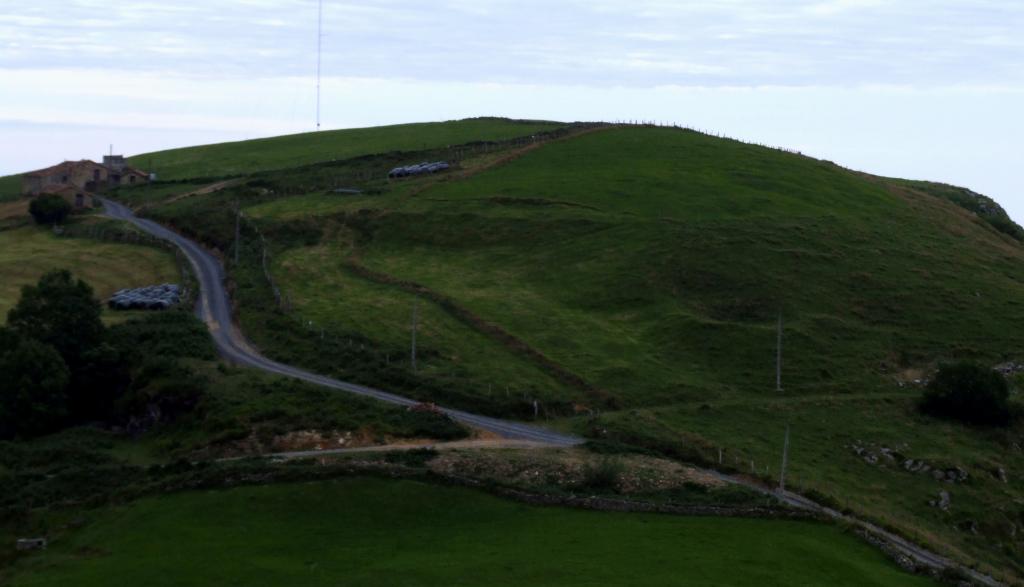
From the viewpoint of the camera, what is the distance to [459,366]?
249 feet

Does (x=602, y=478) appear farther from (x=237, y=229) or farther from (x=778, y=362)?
(x=237, y=229)

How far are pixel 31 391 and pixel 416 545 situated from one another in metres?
29.6

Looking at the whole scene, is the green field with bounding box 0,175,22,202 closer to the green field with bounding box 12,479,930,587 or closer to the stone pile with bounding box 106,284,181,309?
the stone pile with bounding box 106,284,181,309

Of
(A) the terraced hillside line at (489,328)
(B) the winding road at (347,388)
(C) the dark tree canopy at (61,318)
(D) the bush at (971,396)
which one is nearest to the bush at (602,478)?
(B) the winding road at (347,388)

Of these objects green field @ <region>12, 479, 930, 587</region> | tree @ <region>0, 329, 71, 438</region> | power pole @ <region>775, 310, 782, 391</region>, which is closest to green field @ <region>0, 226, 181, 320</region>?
tree @ <region>0, 329, 71, 438</region>

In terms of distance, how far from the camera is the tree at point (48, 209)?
120 m

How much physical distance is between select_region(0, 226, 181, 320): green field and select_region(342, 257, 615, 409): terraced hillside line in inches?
630

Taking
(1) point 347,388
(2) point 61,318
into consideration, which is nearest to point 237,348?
(1) point 347,388

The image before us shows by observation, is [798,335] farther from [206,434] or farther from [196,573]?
[196,573]

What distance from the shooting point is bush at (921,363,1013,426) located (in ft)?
244

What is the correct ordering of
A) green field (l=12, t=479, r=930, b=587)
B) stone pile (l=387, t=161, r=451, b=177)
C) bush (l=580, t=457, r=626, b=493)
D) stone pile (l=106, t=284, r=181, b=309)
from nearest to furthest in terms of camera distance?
green field (l=12, t=479, r=930, b=587) < bush (l=580, t=457, r=626, b=493) < stone pile (l=106, t=284, r=181, b=309) < stone pile (l=387, t=161, r=451, b=177)

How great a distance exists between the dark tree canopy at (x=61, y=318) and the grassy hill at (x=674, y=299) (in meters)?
12.9

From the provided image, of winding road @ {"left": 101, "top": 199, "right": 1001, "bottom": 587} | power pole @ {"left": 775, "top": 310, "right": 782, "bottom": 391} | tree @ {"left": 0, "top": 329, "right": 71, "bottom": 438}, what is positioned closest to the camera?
winding road @ {"left": 101, "top": 199, "right": 1001, "bottom": 587}

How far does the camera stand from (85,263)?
103188mm
